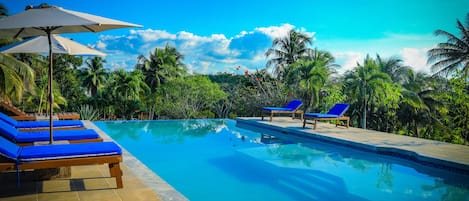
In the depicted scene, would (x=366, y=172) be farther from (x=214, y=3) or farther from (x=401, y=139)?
(x=214, y=3)

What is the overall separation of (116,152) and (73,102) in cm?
1370

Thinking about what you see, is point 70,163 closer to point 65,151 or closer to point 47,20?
point 65,151

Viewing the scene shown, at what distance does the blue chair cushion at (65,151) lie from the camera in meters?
3.62

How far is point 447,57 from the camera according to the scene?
2317 centimetres

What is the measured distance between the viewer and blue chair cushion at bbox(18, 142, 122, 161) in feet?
11.9

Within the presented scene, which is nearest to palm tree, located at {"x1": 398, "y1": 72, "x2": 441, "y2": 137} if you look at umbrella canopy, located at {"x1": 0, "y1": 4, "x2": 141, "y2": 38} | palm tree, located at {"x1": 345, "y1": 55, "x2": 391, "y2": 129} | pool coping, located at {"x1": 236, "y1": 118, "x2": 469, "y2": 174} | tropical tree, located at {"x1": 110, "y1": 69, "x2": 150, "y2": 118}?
palm tree, located at {"x1": 345, "y1": 55, "x2": 391, "y2": 129}

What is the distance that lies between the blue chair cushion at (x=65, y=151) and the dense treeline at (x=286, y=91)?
7772 millimetres

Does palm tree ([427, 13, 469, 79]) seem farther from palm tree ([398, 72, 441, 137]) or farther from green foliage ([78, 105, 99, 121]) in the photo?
green foliage ([78, 105, 99, 121])

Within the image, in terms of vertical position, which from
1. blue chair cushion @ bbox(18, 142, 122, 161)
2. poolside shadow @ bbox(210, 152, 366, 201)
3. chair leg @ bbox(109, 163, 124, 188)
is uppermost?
blue chair cushion @ bbox(18, 142, 122, 161)

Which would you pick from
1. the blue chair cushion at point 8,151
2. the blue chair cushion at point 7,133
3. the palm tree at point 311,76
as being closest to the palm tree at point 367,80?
the palm tree at point 311,76

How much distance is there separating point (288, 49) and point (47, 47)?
2237 centimetres

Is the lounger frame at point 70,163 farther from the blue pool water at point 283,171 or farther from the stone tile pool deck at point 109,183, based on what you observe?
the blue pool water at point 283,171

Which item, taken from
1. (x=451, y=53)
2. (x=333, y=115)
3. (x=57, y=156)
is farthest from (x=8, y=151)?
(x=451, y=53)

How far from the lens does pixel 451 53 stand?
22781mm
